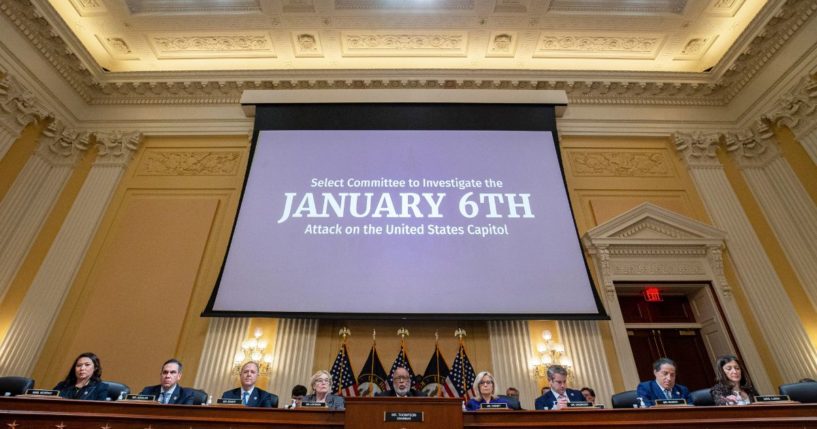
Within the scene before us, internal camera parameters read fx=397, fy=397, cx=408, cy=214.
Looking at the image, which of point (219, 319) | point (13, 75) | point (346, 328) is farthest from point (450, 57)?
point (13, 75)

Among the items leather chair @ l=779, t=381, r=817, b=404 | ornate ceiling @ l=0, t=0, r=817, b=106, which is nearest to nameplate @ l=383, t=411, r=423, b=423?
leather chair @ l=779, t=381, r=817, b=404

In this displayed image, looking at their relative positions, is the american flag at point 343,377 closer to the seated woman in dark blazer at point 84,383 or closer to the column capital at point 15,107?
the seated woman in dark blazer at point 84,383

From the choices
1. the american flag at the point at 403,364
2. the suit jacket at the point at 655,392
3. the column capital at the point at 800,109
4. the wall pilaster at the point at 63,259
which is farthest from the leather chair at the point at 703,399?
the wall pilaster at the point at 63,259

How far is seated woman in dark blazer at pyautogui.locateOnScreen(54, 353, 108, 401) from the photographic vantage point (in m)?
3.00

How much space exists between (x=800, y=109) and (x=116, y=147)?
10.3m

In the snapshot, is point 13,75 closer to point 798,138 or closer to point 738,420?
point 738,420

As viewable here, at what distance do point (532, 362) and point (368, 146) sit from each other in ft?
12.3

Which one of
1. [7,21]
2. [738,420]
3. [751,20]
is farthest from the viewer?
[751,20]

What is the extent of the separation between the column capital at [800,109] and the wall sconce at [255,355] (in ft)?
25.3

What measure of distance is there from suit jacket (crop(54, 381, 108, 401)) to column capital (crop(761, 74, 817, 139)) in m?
8.52

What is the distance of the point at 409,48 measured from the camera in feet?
22.9

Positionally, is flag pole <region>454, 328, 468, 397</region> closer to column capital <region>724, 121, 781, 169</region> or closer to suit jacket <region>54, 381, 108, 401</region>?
Result: suit jacket <region>54, 381, 108, 401</region>

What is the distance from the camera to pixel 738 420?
234 centimetres

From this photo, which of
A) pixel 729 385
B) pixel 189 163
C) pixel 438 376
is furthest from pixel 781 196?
pixel 189 163
